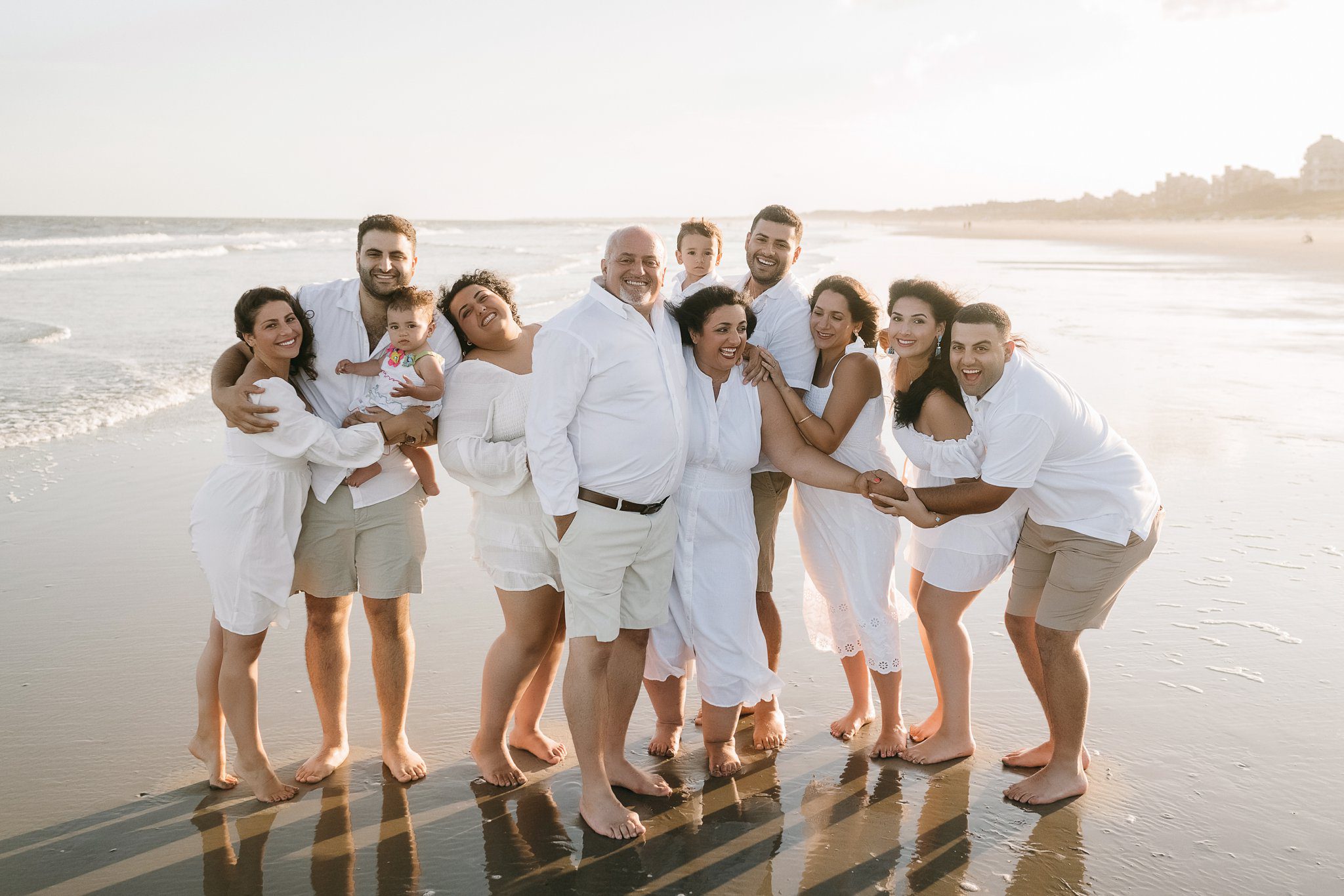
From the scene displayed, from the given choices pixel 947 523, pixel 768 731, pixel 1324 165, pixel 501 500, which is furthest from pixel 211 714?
pixel 1324 165

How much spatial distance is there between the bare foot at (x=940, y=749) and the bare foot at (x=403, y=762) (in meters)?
1.94

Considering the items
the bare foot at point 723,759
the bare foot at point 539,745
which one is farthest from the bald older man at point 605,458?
the bare foot at point 539,745

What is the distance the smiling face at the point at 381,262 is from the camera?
13.6ft

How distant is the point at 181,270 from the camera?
26141 mm

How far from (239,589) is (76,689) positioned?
133 centimetres

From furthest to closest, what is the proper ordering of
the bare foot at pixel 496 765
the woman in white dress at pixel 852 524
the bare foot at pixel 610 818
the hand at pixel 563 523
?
the woman in white dress at pixel 852 524 < the bare foot at pixel 496 765 < the hand at pixel 563 523 < the bare foot at pixel 610 818

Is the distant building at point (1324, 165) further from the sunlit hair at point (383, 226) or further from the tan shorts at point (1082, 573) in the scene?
the sunlit hair at point (383, 226)

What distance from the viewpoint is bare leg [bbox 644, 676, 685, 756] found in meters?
4.31

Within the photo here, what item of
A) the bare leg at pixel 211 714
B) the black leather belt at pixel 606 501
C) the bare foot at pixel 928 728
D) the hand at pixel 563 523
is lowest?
the bare foot at pixel 928 728

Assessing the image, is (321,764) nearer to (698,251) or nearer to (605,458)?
(605,458)

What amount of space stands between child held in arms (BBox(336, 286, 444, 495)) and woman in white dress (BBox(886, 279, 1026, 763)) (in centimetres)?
187

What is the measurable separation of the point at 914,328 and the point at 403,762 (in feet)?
8.72

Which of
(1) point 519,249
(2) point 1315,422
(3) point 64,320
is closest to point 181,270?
(3) point 64,320

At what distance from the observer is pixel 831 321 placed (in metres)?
4.45
